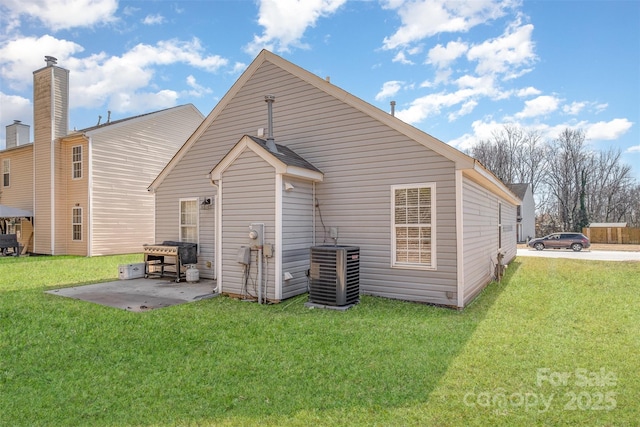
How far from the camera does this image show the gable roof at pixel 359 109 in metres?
6.38

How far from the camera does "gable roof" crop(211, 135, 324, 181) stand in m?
6.81

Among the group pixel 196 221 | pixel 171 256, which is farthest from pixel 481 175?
pixel 171 256

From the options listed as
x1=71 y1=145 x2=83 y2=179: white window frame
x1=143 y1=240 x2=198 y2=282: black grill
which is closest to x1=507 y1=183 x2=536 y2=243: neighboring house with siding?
x1=143 y1=240 x2=198 y2=282: black grill

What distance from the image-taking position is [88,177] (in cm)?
1470

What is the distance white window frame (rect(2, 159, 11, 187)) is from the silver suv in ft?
105

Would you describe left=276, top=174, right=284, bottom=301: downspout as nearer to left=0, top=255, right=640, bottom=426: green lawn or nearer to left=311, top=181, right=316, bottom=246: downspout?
left=0, top=255, right=640, bottom=426: green lawn

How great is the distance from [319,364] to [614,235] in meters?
36.3

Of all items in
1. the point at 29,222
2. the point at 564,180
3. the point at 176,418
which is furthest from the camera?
the point at 564,180

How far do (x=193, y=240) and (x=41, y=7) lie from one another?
27.8 ft

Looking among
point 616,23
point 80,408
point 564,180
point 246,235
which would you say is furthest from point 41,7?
point 564,180

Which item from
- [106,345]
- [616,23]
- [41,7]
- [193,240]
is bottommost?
[106,345]

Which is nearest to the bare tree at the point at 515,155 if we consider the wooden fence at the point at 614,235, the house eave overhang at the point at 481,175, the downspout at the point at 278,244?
the wooden fence at the point at 614,235

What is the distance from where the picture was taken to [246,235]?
7203 mm

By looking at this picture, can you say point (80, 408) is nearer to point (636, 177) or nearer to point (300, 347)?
point (300, 347)
